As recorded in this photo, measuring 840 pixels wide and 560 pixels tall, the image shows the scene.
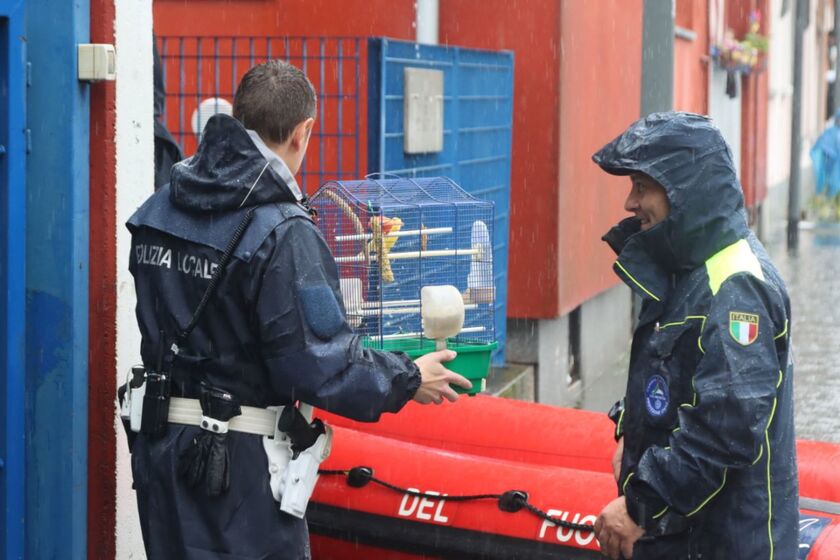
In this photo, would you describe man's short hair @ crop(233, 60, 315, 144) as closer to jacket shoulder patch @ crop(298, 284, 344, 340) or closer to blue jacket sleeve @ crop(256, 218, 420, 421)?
blue jacket sleeve @ crop(256, 218, 420, 421)

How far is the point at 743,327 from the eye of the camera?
3279 mm

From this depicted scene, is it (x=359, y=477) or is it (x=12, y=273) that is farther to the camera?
(x=359, y=477)

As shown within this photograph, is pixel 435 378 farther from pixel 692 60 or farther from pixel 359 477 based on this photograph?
pixel 692 60

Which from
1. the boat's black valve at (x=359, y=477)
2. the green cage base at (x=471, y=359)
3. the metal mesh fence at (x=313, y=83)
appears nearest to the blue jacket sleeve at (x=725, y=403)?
the green cage base at (x=471, y=359)

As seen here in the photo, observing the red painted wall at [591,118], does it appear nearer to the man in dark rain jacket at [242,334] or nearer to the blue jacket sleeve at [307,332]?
the man in dark rain jacket at [242,334]

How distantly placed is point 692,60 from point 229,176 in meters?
12.8

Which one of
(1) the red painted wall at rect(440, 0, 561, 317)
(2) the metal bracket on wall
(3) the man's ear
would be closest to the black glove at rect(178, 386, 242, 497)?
(3) the man's ear

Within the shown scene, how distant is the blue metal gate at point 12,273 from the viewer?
432 cm

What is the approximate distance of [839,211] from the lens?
23297mm

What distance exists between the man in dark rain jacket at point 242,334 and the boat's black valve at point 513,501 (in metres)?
1.39

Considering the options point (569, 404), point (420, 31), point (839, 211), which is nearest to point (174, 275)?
point (420, 31)

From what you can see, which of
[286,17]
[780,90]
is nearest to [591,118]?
[286,17]

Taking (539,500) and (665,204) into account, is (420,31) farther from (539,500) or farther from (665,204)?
(665,204)

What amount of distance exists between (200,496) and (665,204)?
1352mm
